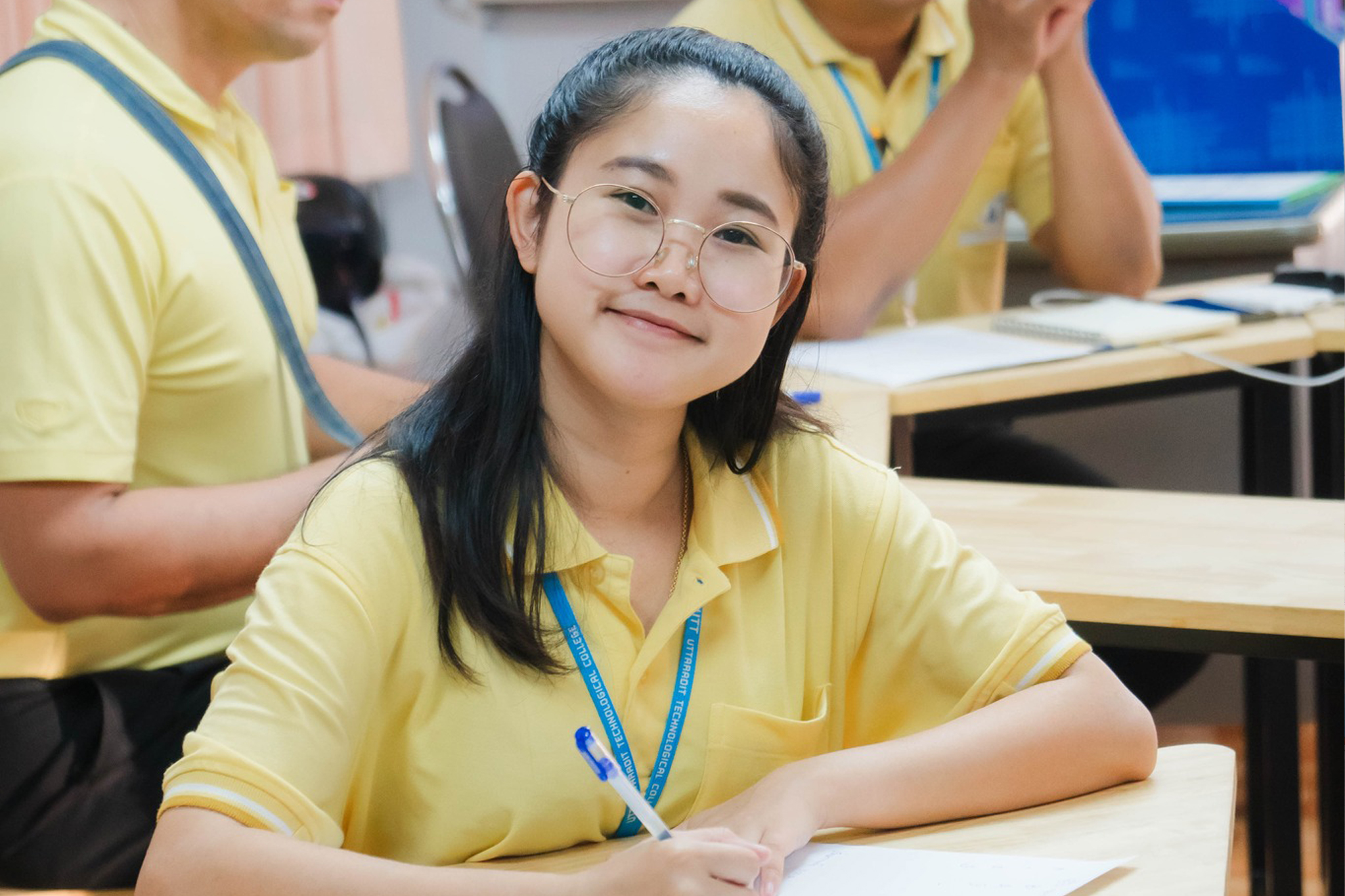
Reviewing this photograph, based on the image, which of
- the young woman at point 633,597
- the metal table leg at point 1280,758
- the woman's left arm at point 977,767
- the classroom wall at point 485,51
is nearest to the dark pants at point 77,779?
the young woman at point 633,597

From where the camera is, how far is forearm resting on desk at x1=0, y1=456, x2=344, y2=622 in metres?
1.21

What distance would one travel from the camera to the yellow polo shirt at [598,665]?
0.90 metres

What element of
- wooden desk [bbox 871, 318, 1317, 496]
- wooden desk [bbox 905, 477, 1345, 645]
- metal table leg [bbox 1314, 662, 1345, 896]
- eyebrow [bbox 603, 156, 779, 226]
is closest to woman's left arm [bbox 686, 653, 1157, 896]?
wooden desk [bbox 905, 477, 1345, 645]

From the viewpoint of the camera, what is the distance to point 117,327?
1231 millimetres

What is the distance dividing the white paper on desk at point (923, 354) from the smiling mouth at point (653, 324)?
2.84 feet

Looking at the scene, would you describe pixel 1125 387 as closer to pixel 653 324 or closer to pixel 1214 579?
pixel 1214 579

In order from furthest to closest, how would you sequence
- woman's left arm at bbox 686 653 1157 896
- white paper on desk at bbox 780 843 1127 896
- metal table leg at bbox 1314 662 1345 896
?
metal table leg at bbox 1314 662 1345 896 → woman's left arm at bbox 686 653 1157 896 → white paper on desk at bbox 780 843 1127 896

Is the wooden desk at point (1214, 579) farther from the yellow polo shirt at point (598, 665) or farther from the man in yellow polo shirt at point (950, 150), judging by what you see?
the man in yellow polo shirt at point (950, 150)

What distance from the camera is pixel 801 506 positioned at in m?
1.16

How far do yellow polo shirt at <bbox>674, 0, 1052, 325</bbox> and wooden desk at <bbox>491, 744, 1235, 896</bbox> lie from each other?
4.27 ft

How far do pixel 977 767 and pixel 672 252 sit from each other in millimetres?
421

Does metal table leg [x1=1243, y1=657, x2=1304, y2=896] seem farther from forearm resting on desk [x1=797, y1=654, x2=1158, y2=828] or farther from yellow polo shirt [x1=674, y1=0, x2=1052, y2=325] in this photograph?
yellow polo shirt [x1=674, y1=0, x2=1052, y2=325]

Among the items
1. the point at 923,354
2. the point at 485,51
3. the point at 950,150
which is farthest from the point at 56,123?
the point at 485,51

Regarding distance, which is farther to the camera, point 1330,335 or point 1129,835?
point 1330,335
